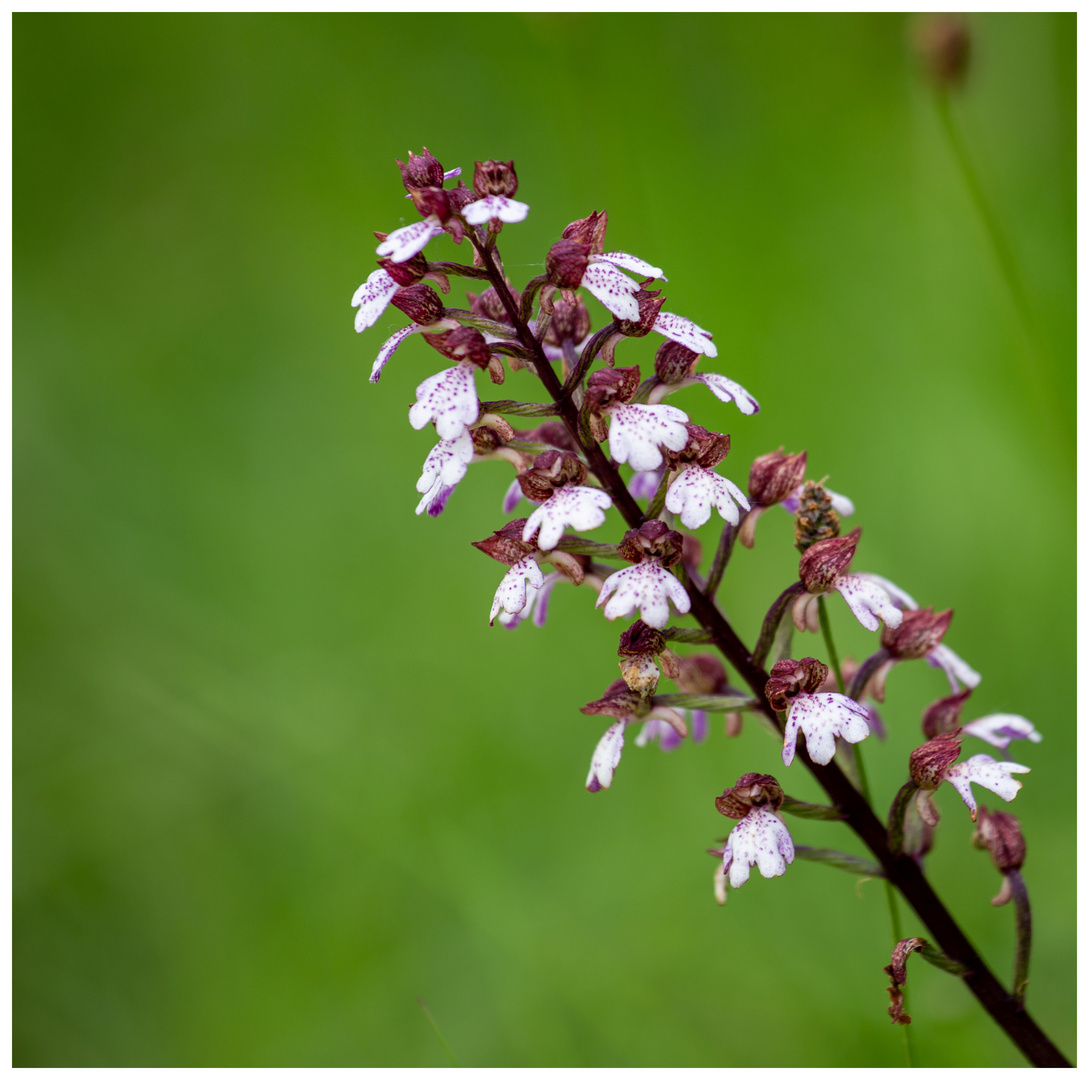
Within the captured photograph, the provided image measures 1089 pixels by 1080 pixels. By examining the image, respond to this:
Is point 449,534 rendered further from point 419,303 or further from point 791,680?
point 791,680

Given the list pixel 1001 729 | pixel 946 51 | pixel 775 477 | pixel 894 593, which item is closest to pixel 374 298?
pixel 775 477

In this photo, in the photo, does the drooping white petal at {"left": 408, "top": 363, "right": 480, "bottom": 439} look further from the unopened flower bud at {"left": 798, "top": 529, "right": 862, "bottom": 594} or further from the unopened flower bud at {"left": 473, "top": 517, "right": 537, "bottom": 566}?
the unopened flower bud at {"left": 798, "top": 529, "right": 862, "bottom": 594}

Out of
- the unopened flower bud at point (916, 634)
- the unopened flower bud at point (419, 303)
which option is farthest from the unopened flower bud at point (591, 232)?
the unopened flower bud at point (916, 634)

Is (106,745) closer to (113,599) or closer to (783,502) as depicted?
(113,599)

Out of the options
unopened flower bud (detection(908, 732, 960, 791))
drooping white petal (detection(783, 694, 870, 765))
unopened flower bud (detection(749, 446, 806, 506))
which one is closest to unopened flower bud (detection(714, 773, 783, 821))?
drooping white petal (detection(783, 694, 870, 765))

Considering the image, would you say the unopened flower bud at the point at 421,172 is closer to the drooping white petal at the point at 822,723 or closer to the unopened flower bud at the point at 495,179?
the unopened flower bud at the point at 495,179

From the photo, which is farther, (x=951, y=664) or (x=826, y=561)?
(x=951, y=664)
